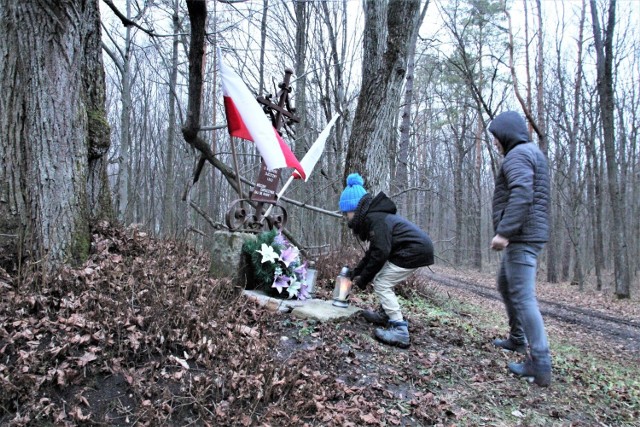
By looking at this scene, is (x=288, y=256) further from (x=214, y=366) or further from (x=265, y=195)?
(x=214, y=366)

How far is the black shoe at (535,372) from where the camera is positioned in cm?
346

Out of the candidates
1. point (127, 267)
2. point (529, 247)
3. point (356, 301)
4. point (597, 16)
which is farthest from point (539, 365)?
point (597, 16)

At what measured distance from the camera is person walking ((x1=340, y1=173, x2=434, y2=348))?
3883mm

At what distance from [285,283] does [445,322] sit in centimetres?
214

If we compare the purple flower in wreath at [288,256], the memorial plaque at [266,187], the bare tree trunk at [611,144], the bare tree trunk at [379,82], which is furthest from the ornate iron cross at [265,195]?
the bare tree trunk at [611,144]

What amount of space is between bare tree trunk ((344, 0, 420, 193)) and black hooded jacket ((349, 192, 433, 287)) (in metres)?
2.79

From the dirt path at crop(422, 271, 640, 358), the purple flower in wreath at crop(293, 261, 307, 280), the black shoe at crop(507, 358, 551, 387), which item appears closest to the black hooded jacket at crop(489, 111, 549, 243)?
the black shoe at crop(507, 358, 551, 387)

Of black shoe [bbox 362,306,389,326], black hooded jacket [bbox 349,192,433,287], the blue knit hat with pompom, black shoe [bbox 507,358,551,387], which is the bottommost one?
black shoe [bbox 507,358,551,387]

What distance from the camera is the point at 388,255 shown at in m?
3.90

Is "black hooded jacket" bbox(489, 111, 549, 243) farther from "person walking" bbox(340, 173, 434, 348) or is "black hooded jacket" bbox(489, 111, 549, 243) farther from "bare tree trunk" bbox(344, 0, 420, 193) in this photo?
"bare tree trunk" bbox(344, 0, 420, 193)

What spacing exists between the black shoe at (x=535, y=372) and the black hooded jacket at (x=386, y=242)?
3.81 ft

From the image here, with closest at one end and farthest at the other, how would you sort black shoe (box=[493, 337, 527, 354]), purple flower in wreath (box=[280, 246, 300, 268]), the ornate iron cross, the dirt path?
black shoe (box=[493, 337, 527, 354])
purple flower in wreath (box=[280, 246, 300, 268])
the ornate iron cross
the dirt path

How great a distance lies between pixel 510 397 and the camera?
3270mm

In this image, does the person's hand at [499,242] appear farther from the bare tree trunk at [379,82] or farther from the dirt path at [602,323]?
the dirt path at [602,323]
